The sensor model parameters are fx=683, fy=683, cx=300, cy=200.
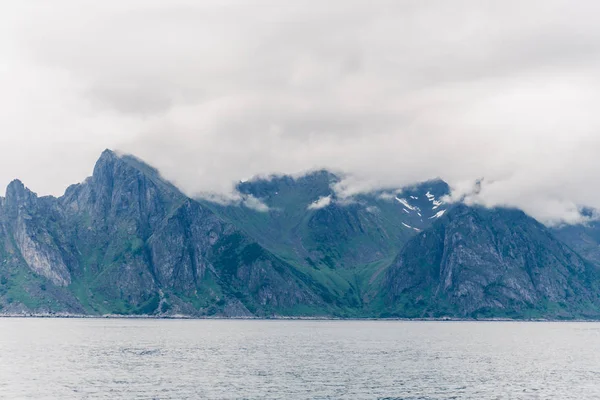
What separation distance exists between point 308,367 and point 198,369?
2817 centimetres

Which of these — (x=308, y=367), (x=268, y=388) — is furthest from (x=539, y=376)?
(x=268, y=388)

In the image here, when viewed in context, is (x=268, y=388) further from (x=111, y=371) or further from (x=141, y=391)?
(x=111, y=371)

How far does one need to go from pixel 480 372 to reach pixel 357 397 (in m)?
57.3

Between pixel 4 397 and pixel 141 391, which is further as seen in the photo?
pixel 141 391

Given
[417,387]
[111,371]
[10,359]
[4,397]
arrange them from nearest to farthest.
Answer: [4,397]
[417,387]
[111,371]
[10,359]

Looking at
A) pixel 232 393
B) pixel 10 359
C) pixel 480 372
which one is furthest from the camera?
pixel 10 359

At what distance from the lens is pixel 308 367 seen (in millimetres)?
173000

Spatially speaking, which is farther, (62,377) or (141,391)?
(62,377)

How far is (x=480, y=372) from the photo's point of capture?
6654 inches

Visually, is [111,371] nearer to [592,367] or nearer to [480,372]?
[480,372]

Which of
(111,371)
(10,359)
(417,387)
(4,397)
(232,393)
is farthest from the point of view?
(10,359)

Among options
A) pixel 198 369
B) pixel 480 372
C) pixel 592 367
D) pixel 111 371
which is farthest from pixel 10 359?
pixel 592 367

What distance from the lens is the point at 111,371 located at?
6166 inches

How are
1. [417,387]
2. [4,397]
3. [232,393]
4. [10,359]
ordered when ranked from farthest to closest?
[10,359] → [417,387] → [232,393] → [4,397]
